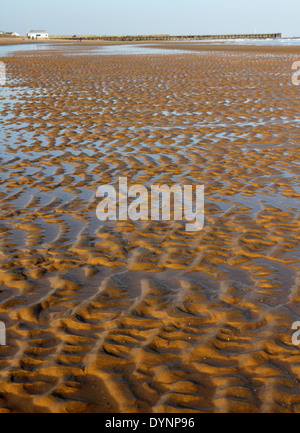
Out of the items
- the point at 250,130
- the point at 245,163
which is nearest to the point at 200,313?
the point at 245,163

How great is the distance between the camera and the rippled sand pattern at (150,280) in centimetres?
337

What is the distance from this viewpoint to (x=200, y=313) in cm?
422

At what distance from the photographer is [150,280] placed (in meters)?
4.80

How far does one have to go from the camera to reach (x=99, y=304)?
4371 mm

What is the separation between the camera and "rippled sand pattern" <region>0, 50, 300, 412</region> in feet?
11.0

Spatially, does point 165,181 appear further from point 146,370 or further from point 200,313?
point 146,370

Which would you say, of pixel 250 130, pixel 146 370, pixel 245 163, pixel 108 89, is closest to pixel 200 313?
pixel 146 370

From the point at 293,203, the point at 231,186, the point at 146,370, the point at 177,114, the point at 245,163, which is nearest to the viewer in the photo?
the point at 146,370

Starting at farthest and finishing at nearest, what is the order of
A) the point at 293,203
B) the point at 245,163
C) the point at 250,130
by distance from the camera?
1. the point at 250,130
2. the point at 245,163
3. the point at 293,203

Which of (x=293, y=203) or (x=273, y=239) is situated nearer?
(x=273, y=239)

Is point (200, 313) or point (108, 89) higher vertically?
point (108, 89)
